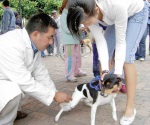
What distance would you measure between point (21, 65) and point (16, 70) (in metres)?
0.07

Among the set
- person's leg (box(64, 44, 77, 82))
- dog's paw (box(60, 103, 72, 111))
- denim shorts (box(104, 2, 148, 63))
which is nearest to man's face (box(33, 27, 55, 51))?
dog's paw (box(60, 103, 72, 111))

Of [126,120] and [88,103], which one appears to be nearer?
[126,120]

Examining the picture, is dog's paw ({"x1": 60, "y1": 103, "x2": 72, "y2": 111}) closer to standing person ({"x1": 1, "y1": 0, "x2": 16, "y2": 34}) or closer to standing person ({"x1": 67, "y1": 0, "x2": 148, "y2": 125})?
standing person ({"x1": 67, "y1": 0, "x2": 148, "y2": 125})

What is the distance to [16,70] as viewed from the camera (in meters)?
2.07

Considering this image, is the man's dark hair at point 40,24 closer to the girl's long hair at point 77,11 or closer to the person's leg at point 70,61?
the girl's long hair at point 77,11

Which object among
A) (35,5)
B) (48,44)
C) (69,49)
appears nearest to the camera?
(48,44)

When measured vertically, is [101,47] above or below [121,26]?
below

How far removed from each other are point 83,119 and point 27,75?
0.82 m

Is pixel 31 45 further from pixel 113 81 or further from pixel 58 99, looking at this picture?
→ pixel 113 81

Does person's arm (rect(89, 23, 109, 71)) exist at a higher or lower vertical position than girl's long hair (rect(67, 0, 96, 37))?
lower

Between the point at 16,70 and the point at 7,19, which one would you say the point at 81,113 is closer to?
the point at 16,70

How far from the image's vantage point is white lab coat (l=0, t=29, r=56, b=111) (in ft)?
6.79

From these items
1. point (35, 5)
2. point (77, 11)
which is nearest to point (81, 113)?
point (77, 11)

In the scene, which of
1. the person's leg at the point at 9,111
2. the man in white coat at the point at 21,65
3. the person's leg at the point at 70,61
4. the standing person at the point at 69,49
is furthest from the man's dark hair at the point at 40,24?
the person's leg at the point at 70,61
